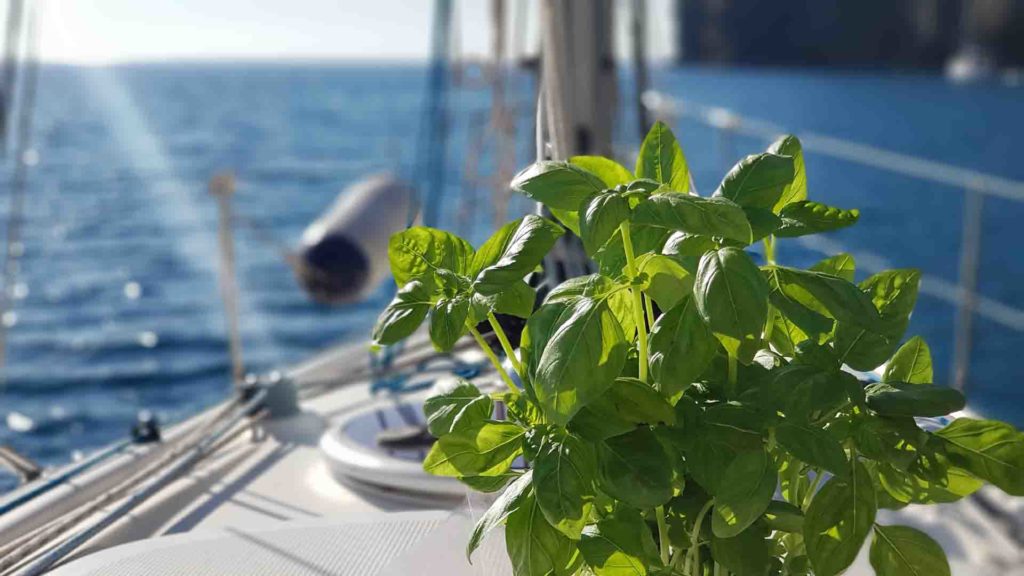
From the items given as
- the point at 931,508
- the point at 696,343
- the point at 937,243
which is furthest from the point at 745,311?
the point at 937,243

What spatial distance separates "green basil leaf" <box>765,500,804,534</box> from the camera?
1.08 feet

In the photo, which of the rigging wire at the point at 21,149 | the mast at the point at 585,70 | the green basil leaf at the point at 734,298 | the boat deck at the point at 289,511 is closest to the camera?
the green basil leaf at the point at 734,298

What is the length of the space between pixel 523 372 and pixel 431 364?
0.82 m

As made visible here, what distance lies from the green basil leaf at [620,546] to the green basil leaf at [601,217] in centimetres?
8

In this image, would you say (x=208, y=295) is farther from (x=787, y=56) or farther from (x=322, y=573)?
(x=787, y=56)

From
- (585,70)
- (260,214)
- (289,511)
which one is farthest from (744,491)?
(260,214)

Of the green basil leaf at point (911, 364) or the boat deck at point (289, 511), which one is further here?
the boat deck at point (289, 511)

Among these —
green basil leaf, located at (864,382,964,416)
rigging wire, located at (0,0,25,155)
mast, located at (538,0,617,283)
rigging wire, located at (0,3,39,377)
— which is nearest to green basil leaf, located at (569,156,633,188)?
green basil leaf, located at (864,382,964,416)

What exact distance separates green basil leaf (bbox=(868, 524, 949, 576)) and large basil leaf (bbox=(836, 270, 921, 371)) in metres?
0.05

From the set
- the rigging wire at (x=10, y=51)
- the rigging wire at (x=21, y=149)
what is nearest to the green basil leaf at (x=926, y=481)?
the rigging wire at (x=21, y=149)

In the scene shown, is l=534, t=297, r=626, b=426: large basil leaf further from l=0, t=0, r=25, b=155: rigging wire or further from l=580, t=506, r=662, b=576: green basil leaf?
l=0, t=0, r=25, b=155: rigging wire

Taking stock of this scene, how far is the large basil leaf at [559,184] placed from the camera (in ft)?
1.06

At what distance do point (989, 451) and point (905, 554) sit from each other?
0.13ft

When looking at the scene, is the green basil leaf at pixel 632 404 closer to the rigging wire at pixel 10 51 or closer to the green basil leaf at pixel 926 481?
the green basil leaf at pixel 926 481
